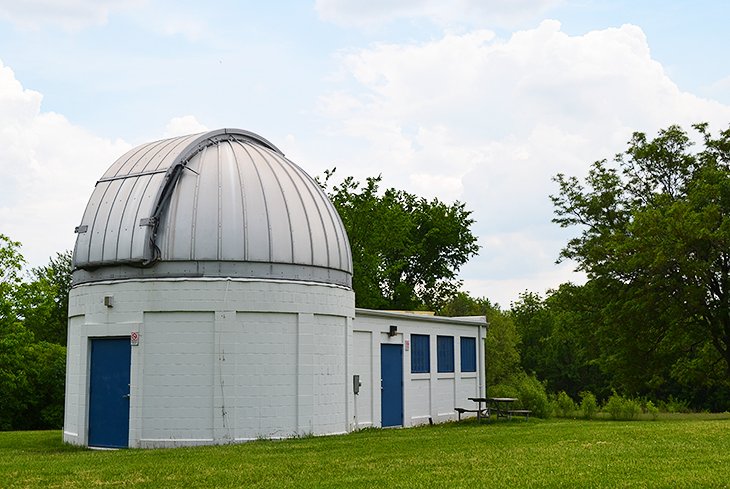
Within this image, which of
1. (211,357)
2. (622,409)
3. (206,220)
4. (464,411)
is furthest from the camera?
(622,409)

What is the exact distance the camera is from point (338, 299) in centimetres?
1969

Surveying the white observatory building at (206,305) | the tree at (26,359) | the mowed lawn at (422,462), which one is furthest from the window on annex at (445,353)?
the tree at (26,359)

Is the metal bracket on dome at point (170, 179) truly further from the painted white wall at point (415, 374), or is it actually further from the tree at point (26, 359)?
the tree at point (26, 359)

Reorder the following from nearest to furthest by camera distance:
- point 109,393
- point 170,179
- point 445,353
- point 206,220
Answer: point 206,220 < point 109,393 < point 170,179 < point 445,353

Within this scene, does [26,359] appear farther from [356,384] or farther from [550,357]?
[550,357]

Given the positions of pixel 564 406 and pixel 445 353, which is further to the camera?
pixel 564 406

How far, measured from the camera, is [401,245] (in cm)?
4253

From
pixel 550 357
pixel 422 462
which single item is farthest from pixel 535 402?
pixel 550 357

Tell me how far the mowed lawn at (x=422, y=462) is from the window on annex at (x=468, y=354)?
335 inches

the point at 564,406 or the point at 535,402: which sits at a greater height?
the point at 535,402

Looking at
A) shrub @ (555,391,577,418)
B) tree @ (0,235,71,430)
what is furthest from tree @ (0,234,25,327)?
shrub @ (555,391,577,418)

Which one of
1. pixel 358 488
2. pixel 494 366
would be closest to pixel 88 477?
pixel 358 488

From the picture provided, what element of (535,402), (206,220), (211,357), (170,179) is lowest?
(535,402)

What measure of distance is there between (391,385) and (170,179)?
27.3ft
